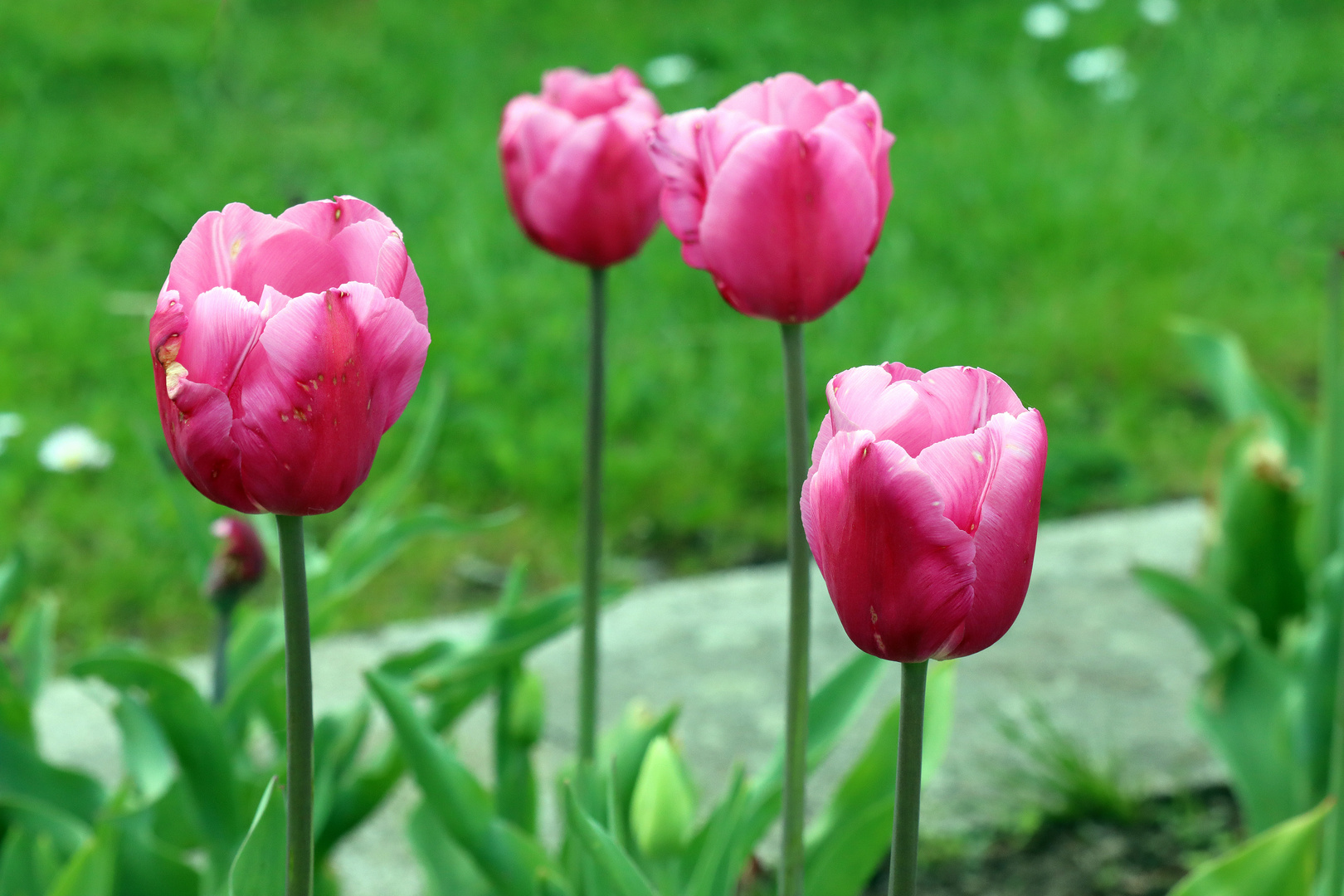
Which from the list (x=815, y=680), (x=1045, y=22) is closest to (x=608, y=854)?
(x=815, y=680)

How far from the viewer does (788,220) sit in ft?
2.71

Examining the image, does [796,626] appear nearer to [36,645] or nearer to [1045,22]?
[36,645]

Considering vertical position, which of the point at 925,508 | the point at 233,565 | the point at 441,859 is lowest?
the point at 441,859

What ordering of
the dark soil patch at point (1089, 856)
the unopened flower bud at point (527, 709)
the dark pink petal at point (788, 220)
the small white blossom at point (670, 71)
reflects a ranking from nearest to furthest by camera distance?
the dark pink petal at point (788, 220), the unopened flower bud at point (527, 709), the dark soil patch at point (1089, 856), the small white blossom at point (670, 71)

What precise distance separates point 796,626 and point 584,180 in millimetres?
411

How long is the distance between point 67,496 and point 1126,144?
2.80 metres

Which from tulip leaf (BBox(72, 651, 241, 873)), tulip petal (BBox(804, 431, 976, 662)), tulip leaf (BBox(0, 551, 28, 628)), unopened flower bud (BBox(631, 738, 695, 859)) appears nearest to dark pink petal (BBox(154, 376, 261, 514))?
tulip petal (BBox(804, 431, 976, 662))

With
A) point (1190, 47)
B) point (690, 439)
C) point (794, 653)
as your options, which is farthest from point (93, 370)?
point (1190, 47)

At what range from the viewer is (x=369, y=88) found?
13.7 feet

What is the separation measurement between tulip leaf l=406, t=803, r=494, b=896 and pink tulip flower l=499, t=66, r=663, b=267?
0.51 m

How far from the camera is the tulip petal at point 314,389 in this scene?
0.61 meters

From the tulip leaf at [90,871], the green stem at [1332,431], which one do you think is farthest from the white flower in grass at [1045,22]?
the tulip leaf at [90,871]

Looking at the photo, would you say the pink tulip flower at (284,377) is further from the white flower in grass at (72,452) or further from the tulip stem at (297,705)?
the white flower in grass at (72,452)

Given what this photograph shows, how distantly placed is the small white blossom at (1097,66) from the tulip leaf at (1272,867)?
11.5 ft
